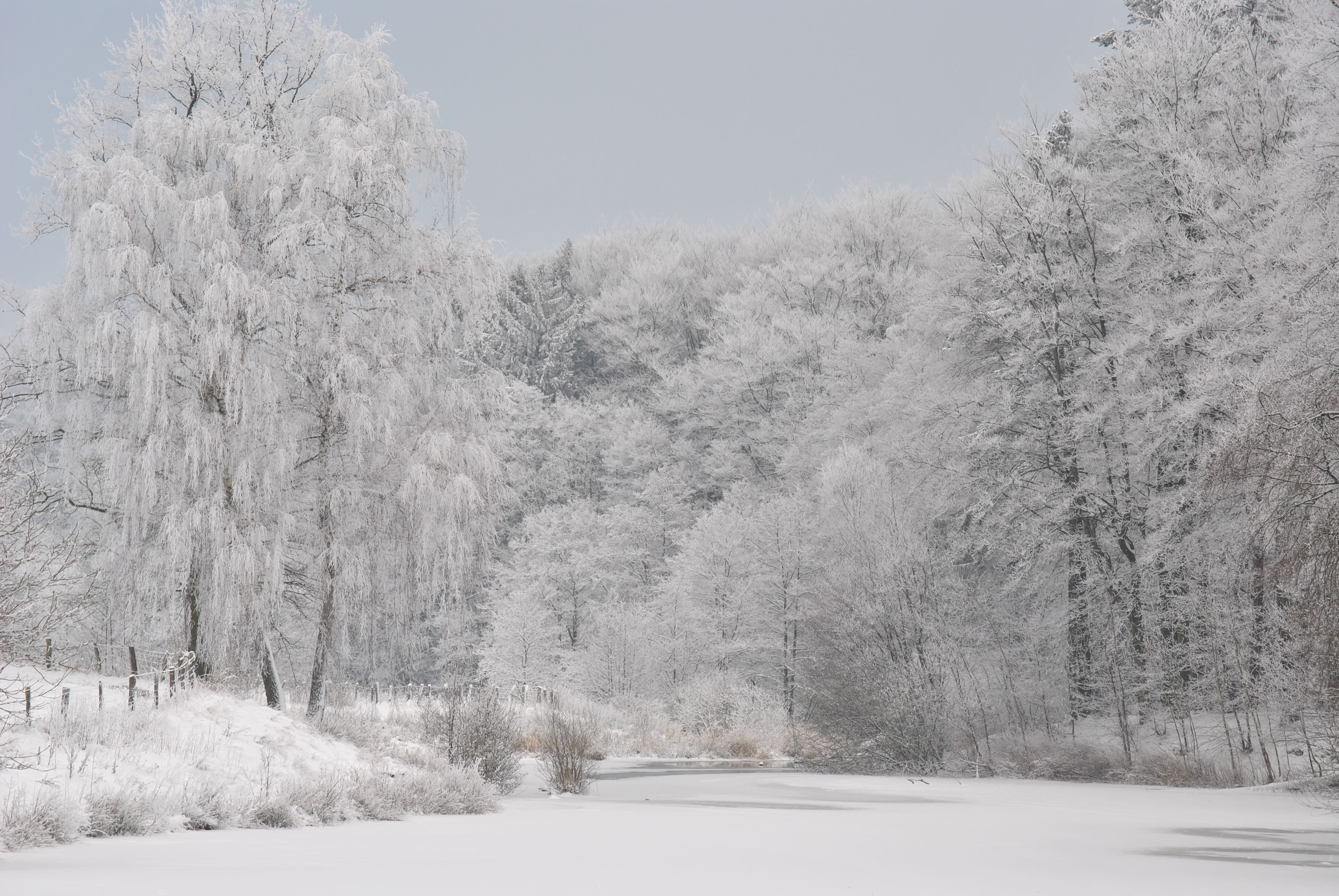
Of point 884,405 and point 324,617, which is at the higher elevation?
point 884,405

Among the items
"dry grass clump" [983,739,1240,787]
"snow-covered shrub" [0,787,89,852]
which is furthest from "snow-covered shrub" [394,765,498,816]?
"dry grass clump" [983,739,1240,787]

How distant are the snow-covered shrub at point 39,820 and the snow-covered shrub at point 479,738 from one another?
6.93m

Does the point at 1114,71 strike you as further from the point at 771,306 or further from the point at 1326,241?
the point at 771,306

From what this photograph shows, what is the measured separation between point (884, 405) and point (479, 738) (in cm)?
1761

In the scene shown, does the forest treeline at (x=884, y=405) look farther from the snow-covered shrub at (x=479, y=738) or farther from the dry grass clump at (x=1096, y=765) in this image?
the snow-covered shrub at (x=479, y=738)

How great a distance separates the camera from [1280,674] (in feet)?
48.4

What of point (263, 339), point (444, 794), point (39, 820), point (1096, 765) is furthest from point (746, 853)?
point (1096, 765)

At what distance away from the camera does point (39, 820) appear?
20.8 feet

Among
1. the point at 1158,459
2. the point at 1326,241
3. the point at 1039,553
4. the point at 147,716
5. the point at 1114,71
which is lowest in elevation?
the point at 147,716

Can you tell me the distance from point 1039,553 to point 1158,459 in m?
2.98

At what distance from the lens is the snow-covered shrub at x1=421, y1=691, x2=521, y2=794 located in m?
13.8

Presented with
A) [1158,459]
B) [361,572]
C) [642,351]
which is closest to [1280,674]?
[1158,459]

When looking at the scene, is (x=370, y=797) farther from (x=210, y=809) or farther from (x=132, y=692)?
(x=132, y=692)

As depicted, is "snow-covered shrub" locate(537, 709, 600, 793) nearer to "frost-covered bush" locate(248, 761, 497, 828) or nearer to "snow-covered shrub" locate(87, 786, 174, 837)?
"frost-covered bush" locate(248, 761, 497, 828)
